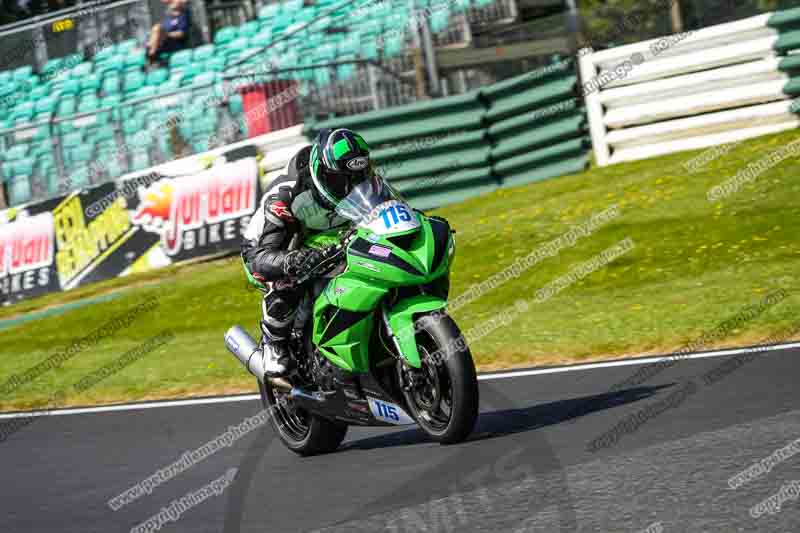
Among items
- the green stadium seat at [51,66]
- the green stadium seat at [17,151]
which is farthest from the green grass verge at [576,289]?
the green stadium seat at [51,66]

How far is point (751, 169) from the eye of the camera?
13695mm

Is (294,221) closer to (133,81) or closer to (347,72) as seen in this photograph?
(347,72)

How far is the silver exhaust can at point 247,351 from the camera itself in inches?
297

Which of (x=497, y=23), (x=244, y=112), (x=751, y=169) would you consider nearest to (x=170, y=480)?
(x=751, y=169)

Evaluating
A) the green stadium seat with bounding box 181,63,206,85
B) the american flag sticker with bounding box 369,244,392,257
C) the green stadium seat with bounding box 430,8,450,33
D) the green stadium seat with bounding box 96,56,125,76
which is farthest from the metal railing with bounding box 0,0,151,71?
the american flag sticker with bounding box 369,244,392,257

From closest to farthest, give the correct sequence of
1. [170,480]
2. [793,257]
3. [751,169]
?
[170,480] → [793,257] → [751,169]

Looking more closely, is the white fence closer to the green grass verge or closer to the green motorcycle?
the green grass verge

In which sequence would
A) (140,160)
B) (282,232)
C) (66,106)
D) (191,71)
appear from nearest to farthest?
(282,232), (140,160), (191,71), (66,106)

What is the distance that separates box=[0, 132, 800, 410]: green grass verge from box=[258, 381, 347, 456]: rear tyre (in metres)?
2.35

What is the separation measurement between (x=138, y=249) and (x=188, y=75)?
4639mm

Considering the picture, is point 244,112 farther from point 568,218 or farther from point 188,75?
point 568,218

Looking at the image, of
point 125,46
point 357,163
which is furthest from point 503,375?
point 125,46

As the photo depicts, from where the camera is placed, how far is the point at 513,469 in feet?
19.3

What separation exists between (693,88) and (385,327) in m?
10.2
